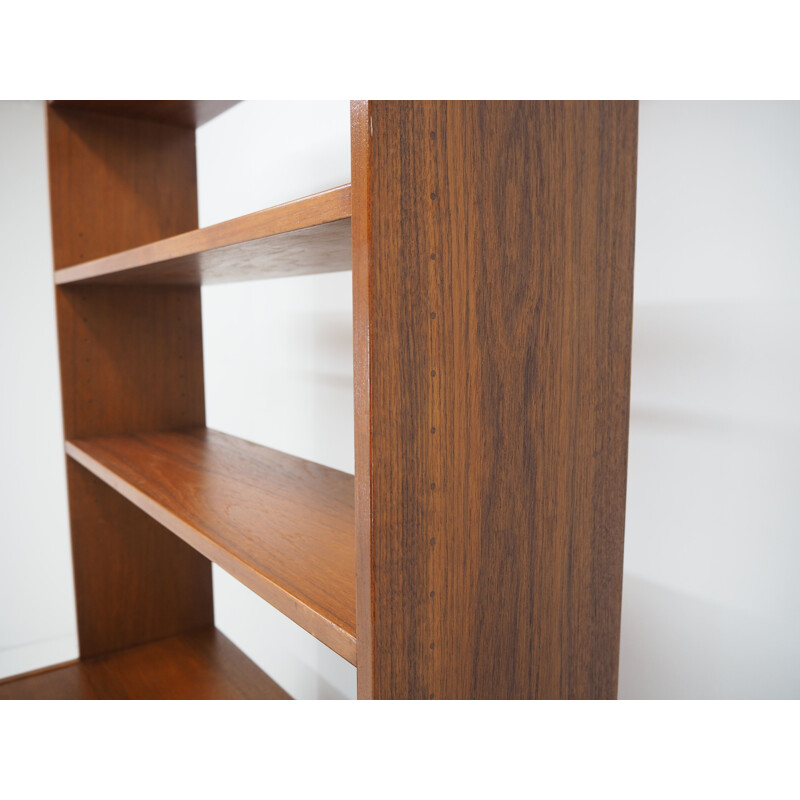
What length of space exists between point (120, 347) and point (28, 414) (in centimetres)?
121

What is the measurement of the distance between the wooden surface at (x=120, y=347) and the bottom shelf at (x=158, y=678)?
6 cm

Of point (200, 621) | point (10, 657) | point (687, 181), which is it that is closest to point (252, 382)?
point (200, 621)

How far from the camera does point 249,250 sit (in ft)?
2.49

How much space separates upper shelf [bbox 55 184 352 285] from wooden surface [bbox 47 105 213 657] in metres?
0.13

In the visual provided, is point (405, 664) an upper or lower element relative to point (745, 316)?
lower

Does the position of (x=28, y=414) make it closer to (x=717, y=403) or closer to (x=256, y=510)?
(x=256, y=510)

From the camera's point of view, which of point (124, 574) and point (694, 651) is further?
point (124, 574)

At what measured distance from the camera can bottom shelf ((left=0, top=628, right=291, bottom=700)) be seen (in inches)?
52.5

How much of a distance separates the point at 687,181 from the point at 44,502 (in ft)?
7.92

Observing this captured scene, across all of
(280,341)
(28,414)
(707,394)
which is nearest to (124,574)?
(280,341)

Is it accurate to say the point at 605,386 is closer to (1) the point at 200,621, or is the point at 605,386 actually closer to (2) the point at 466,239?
(2) the point at 466,239

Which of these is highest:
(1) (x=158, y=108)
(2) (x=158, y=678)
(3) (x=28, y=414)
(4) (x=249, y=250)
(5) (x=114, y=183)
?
(1) (x=158, y=108)

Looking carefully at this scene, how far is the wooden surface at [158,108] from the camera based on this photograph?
4.16 feet

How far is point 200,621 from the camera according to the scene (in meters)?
1.61
